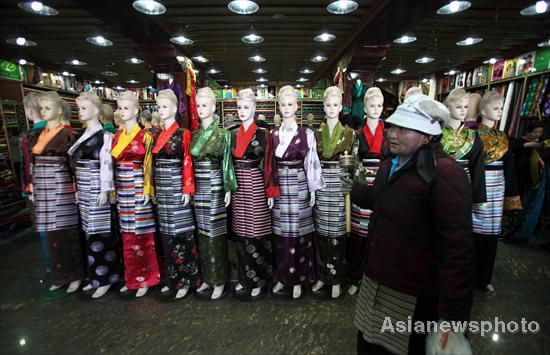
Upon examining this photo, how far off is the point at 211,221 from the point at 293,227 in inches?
28.6

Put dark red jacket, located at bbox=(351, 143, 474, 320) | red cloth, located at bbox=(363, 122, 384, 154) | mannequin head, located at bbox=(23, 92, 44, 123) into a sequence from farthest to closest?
mannequin head, located at bbox=(23, 92, 44, 123) < red cloth, located at bbox=(363, 122, 384, 154) < dark red jacket, located at bbox=(351, 143, 474, 320)

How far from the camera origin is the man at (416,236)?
3.37 ft

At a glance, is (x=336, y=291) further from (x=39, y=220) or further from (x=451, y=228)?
(x=39, y=220)

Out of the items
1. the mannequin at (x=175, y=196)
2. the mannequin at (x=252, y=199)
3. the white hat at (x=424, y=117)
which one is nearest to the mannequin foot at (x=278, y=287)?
the mannequin at (x=252, y=199)

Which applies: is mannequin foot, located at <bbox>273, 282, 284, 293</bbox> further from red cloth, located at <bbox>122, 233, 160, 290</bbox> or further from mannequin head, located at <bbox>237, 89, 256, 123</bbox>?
mannequin head, located at <bbox>237, 89, 256, 123</bbox>

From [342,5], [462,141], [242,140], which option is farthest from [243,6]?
[462,141]

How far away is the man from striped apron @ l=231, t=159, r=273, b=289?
128 cm

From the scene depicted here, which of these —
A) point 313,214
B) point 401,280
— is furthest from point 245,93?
point 401,280

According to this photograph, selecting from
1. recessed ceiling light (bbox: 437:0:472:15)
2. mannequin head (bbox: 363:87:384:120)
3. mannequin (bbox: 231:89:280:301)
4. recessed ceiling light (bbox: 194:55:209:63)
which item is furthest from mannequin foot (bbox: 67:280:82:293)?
recessed ceiling light (bbox: 194:55:209:63)

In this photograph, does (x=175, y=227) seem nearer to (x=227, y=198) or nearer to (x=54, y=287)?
(x=227, y=198)

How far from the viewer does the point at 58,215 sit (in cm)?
268

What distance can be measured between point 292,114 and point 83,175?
198 cm

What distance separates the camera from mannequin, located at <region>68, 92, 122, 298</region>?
97.9 inches

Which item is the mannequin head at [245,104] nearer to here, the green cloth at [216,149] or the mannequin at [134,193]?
the green cloth at [216,149]
